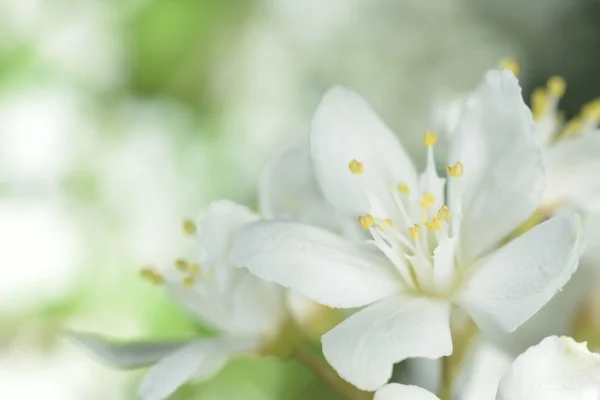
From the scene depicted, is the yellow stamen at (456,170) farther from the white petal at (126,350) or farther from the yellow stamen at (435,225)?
the white petal at (126,350)

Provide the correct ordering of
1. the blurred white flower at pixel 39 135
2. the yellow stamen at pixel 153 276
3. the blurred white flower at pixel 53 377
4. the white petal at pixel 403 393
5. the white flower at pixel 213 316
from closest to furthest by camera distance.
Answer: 1. the white petal at pixel 403 393
2. the white flower at pixel 213 316
3. the yellow stamen at pixel 153 276
4. the blurred white flower at pixel 53 377
5. the blurred white flower at pixel 39 135

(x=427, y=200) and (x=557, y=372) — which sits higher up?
(x=427, y=200)

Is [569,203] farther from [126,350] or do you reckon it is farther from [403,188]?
[126,350]

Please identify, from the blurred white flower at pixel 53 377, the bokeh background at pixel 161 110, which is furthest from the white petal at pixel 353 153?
the blurred white flower at pixel 53 377

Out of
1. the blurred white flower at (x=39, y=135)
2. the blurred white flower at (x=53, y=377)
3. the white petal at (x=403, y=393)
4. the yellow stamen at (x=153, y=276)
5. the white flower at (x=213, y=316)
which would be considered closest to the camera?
the white petal at (x=403, y=393)

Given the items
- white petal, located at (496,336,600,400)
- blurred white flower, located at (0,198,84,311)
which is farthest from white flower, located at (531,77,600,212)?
blurred white flower, located at (0,198,84,311)

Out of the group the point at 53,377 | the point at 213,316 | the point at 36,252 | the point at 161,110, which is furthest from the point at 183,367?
the point at 161,110

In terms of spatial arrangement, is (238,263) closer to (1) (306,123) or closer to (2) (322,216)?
(2) (322,216)
